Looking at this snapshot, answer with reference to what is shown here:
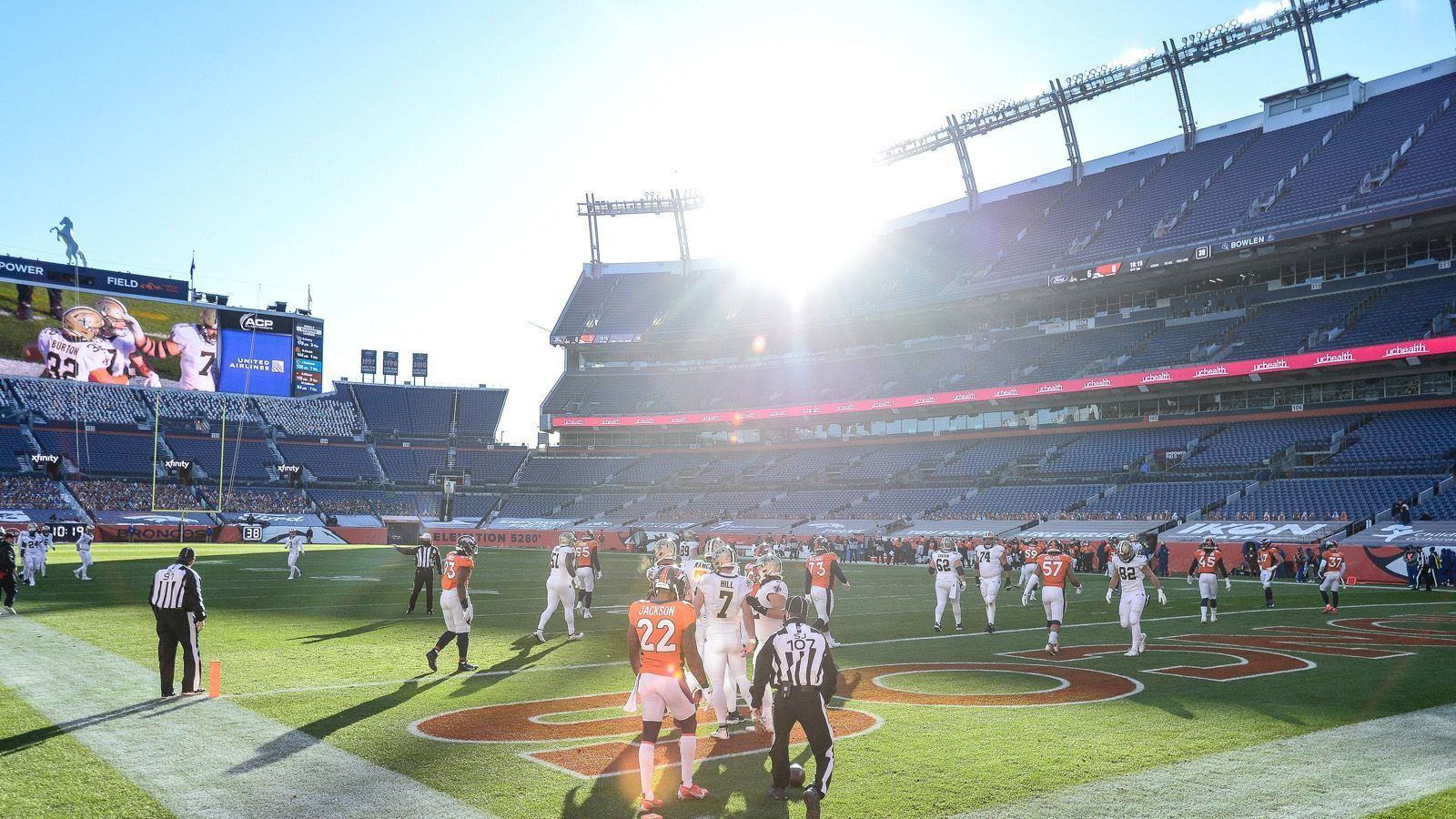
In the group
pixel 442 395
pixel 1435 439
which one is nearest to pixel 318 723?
pixel 1435 439

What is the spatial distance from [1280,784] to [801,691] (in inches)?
174

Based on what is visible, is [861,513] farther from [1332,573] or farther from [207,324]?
[207,324]

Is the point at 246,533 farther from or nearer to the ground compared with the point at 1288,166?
nearer to the ground

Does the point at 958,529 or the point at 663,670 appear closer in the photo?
the point at 663,670

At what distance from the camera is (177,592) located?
12.2 metres

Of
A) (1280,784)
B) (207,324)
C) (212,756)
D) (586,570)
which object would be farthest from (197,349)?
(1280,784)

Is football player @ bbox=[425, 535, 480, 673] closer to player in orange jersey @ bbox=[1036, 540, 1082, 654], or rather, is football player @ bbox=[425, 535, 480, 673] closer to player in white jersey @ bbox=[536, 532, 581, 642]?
player in white jersey @ bbox=[536, 532, 581, 642]

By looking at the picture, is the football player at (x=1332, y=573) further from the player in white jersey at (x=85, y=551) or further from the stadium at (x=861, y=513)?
the player in white jersey at (x=85, y=551)

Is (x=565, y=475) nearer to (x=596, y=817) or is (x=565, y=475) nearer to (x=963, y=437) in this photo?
(x=963, y=437)

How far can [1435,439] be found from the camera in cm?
4200

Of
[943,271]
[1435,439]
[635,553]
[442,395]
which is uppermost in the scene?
[943,271]

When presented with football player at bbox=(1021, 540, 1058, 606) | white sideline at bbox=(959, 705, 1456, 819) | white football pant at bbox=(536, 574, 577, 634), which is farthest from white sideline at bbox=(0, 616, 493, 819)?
football player at bbox=(1021, 540, 1058, 606)

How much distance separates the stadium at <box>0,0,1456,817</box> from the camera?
925 centimetres

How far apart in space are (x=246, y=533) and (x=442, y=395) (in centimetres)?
2693
